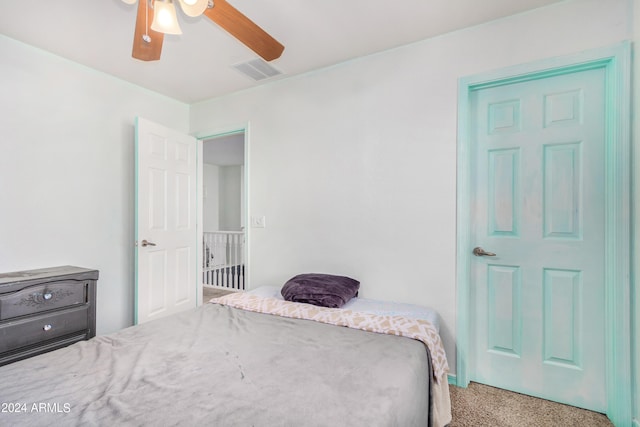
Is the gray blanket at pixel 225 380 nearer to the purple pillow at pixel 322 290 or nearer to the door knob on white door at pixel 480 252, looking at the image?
the purple pillow at pixel 322 290

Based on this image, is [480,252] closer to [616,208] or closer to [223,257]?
[616,208]

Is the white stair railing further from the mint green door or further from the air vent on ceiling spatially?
the mint green door

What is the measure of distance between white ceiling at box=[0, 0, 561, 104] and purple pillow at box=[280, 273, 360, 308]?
5.79ft

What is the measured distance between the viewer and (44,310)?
206 cm

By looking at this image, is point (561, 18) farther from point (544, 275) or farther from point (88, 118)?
point (88, 118)

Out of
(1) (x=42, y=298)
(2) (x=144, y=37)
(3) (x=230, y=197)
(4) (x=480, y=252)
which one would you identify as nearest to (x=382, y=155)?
(4) (x=480, y=252)

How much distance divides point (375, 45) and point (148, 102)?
Answer: 2.33 meters

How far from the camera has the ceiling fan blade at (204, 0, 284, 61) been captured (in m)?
1.37

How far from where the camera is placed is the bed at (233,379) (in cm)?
97

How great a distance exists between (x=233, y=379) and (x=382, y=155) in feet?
5.98

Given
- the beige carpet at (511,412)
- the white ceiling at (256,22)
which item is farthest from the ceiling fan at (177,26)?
the beige carpet at (511,412)

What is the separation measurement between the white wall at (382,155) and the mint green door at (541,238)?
0.21 meters

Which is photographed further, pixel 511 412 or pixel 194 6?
pixel 511 412

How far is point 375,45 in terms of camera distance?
7.59 feet
